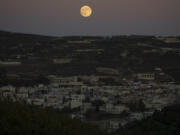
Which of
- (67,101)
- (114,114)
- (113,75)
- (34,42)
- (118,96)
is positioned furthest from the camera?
(34,42)

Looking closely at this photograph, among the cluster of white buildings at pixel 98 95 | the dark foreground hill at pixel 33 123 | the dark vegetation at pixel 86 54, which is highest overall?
the dark foreground hill at pixel 33 123

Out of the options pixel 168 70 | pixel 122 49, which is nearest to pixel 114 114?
pixel 168 70

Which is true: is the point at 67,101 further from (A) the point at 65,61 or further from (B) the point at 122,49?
(B) the point at 122,49

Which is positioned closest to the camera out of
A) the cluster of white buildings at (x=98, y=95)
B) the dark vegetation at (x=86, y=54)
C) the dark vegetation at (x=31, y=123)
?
the dark vegetation at (x=31, y=123)

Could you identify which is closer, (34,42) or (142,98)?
(142,98)

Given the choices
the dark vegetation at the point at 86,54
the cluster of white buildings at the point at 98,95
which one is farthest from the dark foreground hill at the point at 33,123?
the dark vegetation at the point at 86,54

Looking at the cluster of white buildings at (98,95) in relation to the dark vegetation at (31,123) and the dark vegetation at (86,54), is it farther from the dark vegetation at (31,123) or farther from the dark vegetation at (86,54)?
the dark vegetation at (31,123)

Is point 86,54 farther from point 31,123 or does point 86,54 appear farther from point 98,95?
point 31,123

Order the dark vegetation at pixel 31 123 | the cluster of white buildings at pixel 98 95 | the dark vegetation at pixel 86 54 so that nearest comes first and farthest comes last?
the dark vegetation at pixel 31 123 → the cluster of white buildings at pixel 98 95 → the dark vegetation at pixel 86 54

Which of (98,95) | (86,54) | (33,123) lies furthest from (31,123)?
(86,54)

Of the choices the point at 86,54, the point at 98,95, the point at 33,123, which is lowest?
the point at 98,95

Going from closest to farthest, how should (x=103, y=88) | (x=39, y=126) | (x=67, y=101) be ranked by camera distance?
1. (x=39, y=126)
2. (x=67, y=101)
3. (x=103, y=88)
